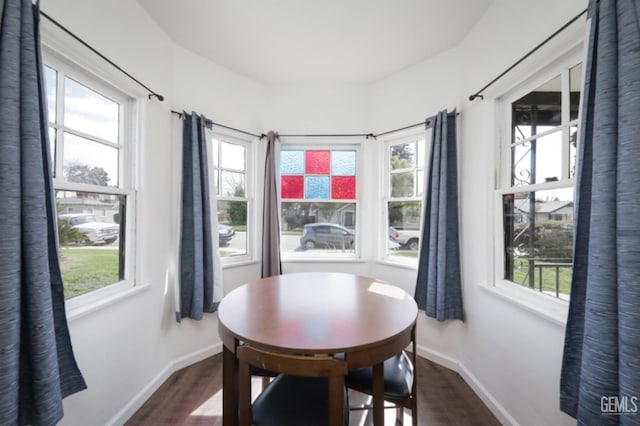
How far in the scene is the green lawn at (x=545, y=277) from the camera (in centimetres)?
136

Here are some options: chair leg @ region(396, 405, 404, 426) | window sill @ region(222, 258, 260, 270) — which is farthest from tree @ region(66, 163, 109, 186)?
chair leg @ region(396, 405, 404, 426)

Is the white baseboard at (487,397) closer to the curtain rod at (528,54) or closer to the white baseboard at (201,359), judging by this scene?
the white baseboard at (201,359)

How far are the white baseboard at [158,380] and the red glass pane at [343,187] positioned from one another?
6.23ft

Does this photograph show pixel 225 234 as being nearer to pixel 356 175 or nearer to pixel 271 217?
pixel 271 217

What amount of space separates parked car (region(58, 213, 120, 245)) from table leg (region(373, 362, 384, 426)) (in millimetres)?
1738

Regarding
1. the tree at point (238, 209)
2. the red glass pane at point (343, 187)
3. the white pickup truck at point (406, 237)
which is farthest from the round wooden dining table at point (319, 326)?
the red glass pane at point (343, 187)

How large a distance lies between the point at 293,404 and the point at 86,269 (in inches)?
55.4

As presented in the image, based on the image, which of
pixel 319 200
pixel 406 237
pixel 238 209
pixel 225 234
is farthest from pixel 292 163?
pixel 406 237

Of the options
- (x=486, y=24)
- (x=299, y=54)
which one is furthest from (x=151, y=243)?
(x=486, y=24)

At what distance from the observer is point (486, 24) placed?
182cm

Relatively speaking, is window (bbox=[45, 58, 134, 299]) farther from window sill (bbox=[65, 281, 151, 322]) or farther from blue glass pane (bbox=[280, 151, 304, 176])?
blue glass pane (bbox=[280, 151, 304, 176])

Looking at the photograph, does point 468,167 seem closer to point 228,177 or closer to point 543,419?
point 543,419

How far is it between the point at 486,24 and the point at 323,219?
2111 mm

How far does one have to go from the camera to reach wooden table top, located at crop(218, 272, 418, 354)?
998 millimetres
